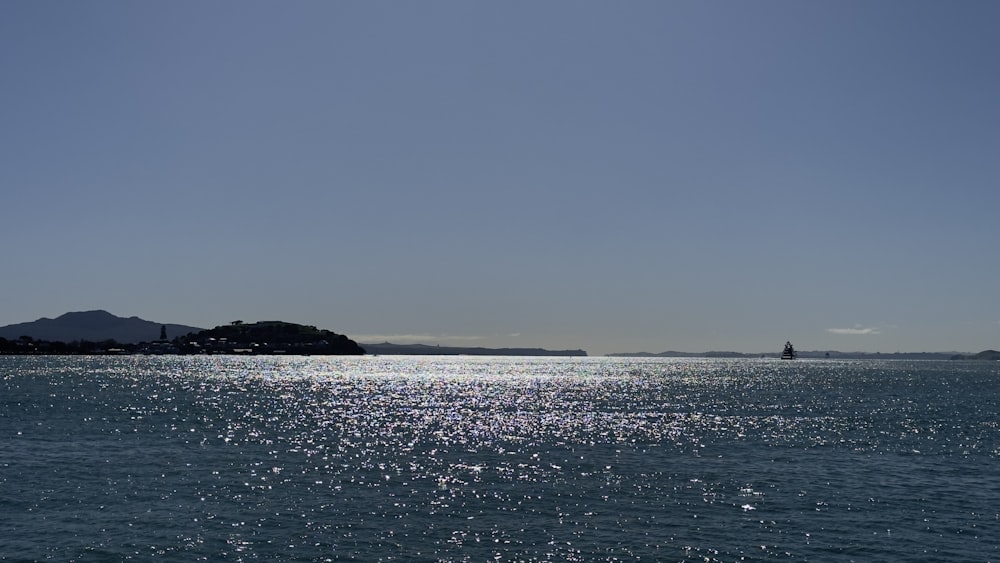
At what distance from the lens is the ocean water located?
1342 inches

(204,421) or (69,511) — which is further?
(204,421)

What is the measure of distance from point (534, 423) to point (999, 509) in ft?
185

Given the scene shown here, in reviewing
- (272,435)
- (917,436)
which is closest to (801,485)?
(917,436)

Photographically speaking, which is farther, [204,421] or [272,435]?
[204,421]

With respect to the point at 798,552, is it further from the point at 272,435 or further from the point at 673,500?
the point at 272,435

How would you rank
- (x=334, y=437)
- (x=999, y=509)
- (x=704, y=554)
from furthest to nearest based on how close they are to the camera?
1. (x=334, y=437)
2. (x=999, y=509)
3. (x=704, y=554)

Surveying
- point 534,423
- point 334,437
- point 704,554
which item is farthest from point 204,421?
point 704,554

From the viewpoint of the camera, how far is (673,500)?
4431cm

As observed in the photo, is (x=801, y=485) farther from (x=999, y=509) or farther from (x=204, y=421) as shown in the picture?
(x=204, y=421)

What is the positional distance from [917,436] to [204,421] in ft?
282

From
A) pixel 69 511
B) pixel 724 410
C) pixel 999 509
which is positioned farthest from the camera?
pixel 724 410

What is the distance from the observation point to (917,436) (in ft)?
261

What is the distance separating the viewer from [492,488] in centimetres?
4753

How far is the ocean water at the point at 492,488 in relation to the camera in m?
34.1
